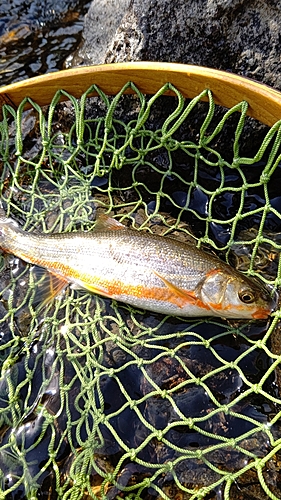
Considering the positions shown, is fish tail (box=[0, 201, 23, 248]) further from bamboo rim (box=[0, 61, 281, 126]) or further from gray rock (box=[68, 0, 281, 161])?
gray rock (box=[68, 0, 281, 161])

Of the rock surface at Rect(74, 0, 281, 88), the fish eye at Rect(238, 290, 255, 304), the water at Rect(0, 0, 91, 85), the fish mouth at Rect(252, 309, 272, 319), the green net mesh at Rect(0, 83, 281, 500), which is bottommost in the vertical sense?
the green net mesh at Rect(0, 83, 281, 500)

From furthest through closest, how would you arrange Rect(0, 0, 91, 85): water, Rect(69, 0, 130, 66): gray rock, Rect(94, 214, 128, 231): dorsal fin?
Rect(0, 0, 91, 85): water < Rect(69, 0, 130, 66): gray rock < Rect(94, 214, 128, 231): dorsal fin

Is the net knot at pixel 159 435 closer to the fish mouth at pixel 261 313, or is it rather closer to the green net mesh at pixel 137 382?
the green net mesh at pixel 137 382

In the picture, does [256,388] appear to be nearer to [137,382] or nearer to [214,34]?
[137,382]

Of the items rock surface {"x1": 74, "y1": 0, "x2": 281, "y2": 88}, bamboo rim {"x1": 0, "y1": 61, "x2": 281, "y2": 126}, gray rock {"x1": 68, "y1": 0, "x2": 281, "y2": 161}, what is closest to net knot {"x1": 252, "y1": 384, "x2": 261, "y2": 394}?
bamboo rim {"x1": 0, "y1": 61, "x2": 281, "y2": 126}

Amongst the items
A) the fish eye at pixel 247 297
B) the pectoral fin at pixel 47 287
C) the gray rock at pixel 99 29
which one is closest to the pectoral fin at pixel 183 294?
the fish eye at pixel 247 297

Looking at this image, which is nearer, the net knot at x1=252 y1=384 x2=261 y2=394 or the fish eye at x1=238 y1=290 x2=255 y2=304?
the net knot at x1=252 y1=384 x2=261 y2=394

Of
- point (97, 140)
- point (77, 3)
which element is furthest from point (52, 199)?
point (77, 3)
